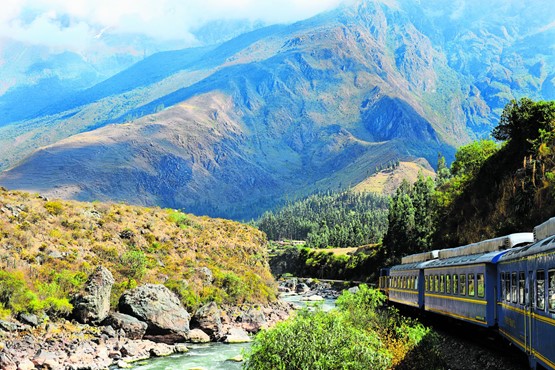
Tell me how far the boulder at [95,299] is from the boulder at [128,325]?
0.78m

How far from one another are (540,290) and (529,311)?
61.1 inches

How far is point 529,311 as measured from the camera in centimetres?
1633

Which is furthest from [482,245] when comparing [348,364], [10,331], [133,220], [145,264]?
[133,220]

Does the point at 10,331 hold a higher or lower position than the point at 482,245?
lower

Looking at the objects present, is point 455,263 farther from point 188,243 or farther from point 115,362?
point 188,243

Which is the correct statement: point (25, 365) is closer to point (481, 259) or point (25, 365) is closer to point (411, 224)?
point (481, 259)

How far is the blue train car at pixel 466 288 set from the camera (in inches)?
893

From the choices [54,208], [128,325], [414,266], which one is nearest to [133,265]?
[54,208]

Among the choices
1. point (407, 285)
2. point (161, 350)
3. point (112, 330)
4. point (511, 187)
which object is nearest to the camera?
point (161, 350)

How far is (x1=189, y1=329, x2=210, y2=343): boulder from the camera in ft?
161

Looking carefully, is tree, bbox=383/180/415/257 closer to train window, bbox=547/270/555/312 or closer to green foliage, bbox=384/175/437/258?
green foliage, bbox=384/175/437/258

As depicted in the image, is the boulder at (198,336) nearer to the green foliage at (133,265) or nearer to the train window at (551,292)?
the green foliage at (133,265)

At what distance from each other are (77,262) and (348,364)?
35050 mm

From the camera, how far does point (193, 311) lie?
2219 inches
